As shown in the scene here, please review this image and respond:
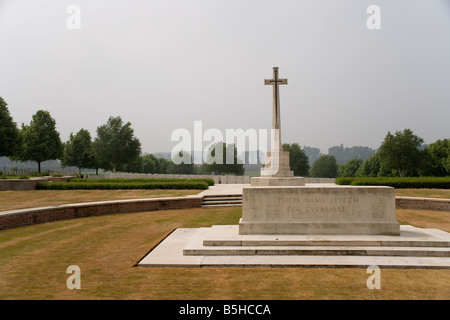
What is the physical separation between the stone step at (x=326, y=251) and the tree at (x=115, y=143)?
139 ft

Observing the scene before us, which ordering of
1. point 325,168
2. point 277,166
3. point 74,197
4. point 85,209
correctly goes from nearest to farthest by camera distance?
point 85,209
point 277,166
point 74,197
point 325,168

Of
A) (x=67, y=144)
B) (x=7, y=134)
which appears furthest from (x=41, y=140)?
(x=67, y=144)

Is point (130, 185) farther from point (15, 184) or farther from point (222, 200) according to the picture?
point (15, 184)

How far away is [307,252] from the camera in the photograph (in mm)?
6492

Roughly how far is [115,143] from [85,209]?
35654mm

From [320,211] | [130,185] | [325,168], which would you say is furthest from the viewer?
[325,168]

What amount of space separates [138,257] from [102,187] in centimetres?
1574

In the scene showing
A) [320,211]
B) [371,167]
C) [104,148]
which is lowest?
[320,211]

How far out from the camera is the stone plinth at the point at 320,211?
735 cm

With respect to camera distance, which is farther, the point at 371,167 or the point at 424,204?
the point at 371,167

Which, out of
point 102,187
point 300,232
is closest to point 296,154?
point 102,187
